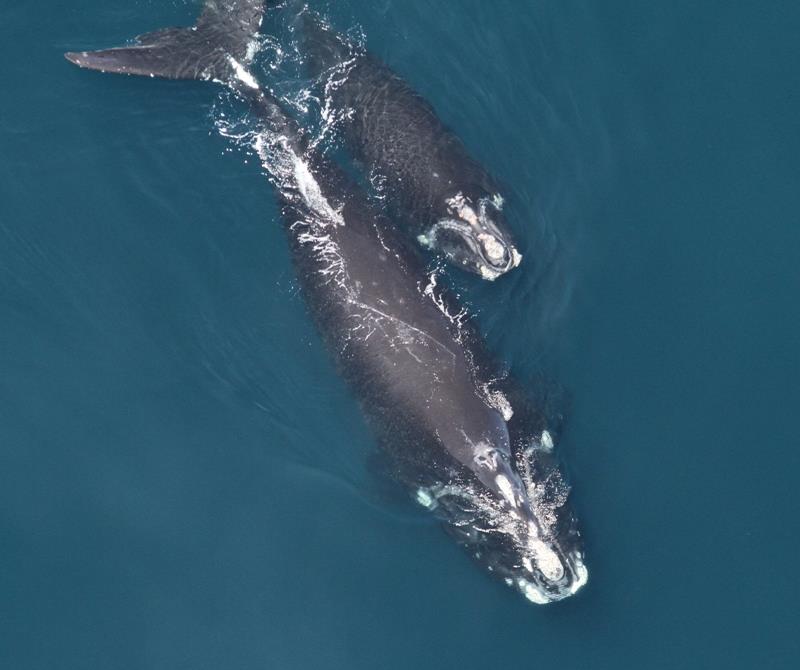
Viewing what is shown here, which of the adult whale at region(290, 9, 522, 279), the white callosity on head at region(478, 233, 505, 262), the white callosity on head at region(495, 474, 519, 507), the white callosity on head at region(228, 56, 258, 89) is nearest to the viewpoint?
the white callosity on head at region(495, 474, 519, 507)

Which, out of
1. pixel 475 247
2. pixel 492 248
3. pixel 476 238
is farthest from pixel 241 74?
pixel 492 248

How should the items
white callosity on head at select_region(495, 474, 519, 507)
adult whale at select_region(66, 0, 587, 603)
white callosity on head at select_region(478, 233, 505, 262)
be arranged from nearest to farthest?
white callosity on head at select_region(495, 474, 519, 507), adult whale at select_region(66, 0, 587, 603), white callosity on head at select_region(478, 233, 505, 262)

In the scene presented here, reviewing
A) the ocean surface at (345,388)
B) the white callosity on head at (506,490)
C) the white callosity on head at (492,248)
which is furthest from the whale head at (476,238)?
the white callosity on head at (506,490)

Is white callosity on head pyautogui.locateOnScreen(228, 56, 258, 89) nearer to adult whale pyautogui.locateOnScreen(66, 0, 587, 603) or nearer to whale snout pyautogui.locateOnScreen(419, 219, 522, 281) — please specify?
adult whale pyautogui.locateOnScreen(66, 0, 587, 603)

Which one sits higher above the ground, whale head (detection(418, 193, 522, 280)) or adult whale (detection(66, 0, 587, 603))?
whale head (detection(418, 193, 522, 280))

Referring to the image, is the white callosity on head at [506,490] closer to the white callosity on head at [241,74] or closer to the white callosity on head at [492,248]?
the white callosity on head at [492,248]

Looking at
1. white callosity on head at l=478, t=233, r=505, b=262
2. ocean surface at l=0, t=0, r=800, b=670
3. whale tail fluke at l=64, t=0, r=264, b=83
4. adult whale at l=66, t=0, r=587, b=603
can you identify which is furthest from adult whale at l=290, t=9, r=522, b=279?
whale tail fluke at l=64, t=0, r=264, b=83

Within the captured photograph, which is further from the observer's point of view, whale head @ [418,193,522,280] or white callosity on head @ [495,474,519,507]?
whale head @ [418,193,522,280]
